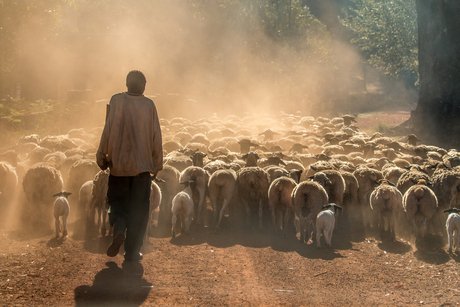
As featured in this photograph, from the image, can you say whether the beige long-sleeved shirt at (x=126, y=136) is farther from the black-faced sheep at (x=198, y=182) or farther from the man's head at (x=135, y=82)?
the black-faced sheep at (x=198, y=182)

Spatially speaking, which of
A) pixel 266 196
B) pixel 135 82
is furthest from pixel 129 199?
pixel 266 196

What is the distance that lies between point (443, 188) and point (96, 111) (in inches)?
720

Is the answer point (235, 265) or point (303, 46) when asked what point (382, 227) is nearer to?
point (235, 265)

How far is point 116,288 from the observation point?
4.25m

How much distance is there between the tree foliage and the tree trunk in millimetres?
18305

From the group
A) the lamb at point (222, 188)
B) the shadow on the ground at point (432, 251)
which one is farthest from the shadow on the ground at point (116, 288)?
the shadow on the ground at point (432, 251)

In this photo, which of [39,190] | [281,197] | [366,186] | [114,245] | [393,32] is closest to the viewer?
[114,245]

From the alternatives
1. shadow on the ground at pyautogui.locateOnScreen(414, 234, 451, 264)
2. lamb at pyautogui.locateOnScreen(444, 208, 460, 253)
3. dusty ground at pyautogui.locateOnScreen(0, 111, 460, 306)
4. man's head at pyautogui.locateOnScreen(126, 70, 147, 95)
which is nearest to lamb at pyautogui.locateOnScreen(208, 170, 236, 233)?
dusty ground at pyautogui.locateOnScreen(0, 111, 460, 306)

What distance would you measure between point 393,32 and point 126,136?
39.4 m

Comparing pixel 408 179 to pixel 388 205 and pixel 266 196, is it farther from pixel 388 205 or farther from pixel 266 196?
pixel 266 196

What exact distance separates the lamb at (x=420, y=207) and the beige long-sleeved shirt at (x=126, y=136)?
15.6 feet

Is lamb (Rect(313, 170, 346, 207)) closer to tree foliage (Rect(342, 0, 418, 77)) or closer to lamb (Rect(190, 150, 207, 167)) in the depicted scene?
lamb (Rect(190, 150, 207, 167))

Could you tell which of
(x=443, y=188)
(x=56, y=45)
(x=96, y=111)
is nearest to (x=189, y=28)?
(x=56, y=45)

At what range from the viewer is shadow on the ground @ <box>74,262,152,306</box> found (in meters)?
3.94
